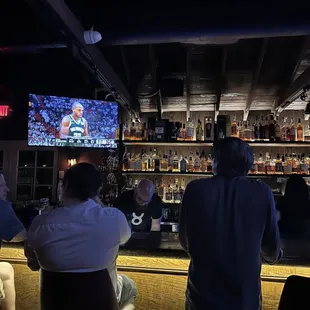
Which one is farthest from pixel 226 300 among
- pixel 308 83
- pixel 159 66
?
pixel 159 66

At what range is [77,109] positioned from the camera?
11.2ft

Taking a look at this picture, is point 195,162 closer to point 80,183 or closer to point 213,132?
point 213,132

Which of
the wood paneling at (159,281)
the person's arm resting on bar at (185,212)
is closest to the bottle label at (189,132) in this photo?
the wood paneling at (159,281)

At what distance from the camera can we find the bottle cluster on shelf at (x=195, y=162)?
175 inches

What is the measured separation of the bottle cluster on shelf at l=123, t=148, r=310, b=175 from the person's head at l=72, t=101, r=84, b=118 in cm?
138

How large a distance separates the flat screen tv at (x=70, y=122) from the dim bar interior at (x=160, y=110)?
0.03ft

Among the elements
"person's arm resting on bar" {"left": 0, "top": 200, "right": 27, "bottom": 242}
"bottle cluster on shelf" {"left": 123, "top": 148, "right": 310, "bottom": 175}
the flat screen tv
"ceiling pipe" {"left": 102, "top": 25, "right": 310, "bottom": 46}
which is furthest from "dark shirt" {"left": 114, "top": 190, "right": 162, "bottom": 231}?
"ceiling pipe" {"left": 102, "top": 25, "right": 310, "bottom": 46}

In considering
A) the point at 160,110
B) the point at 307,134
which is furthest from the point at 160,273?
the point at 307,134

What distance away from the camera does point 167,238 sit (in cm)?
233

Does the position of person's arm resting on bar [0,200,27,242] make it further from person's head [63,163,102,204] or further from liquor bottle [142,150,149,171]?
liquor bottle [142,150,149,171]

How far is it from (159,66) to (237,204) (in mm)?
3468

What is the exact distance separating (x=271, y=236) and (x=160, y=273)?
1059 millimetres

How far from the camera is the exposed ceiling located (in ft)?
8.68

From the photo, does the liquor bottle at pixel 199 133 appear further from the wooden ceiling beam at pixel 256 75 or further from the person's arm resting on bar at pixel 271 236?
the person's arm resting on bar at pixel 271 236
